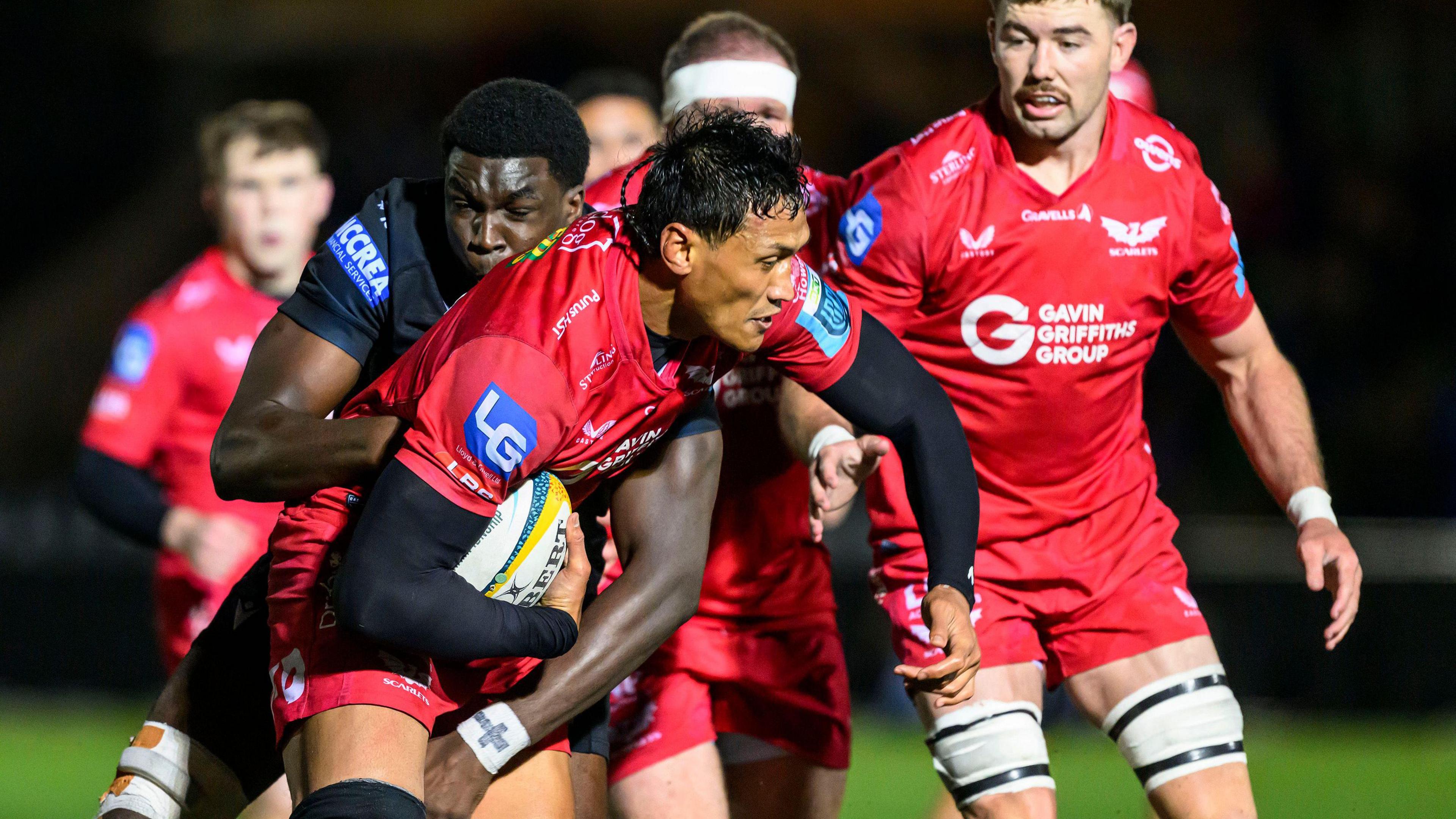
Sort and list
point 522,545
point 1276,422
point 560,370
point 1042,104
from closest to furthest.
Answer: point 560,370 < point 522,545 < point 1042,104 < point 1276,422

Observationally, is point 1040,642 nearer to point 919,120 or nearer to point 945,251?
point 945,251

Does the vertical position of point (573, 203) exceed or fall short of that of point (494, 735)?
it exceeds it

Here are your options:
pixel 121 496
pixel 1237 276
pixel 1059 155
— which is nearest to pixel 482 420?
pixel 1059 155

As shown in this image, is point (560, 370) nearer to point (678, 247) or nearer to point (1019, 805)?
point (678, 247)

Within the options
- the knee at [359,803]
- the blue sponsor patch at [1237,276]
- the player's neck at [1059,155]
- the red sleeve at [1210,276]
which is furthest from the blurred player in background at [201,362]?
the blue sponsor patch at [1237,276]

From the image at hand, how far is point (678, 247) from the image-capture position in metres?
3.11

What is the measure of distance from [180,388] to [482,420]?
300 centimetres

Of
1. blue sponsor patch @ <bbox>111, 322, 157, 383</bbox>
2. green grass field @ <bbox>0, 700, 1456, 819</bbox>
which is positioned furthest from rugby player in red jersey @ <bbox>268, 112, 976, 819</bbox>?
green grass field @ <bbox>0, 700, 1456, 819</bbox>

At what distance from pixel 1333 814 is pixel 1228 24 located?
677cm

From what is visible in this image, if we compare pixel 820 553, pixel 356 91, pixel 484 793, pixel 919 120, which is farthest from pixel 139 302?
pixel 484 793

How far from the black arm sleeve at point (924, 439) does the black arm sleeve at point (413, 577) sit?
0.89m

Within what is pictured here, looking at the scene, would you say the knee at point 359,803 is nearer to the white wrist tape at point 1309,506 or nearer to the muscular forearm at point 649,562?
the muscular forearm at point 649,562

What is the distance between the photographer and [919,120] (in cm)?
1191

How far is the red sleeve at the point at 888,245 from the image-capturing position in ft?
12.9
